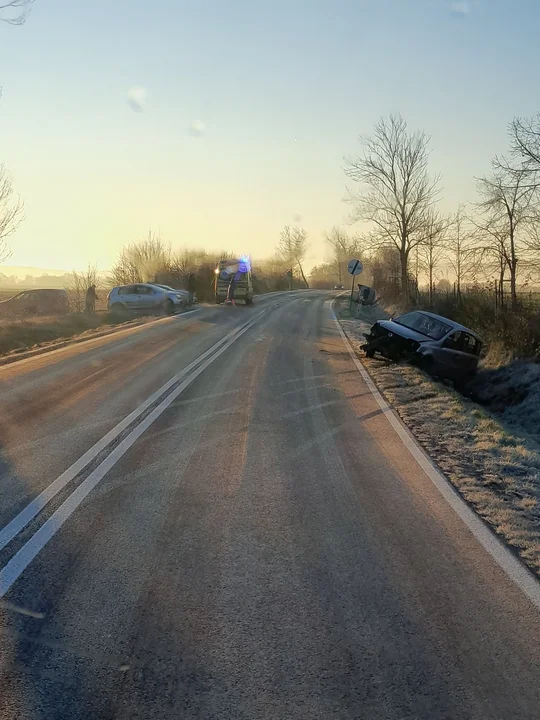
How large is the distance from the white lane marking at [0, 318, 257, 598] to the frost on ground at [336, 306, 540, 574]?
340 cm

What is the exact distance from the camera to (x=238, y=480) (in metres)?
6.29

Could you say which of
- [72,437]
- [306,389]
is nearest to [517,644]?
[72,437]

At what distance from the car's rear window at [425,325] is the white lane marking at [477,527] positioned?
6.90 m

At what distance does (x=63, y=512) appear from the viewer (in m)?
5.28

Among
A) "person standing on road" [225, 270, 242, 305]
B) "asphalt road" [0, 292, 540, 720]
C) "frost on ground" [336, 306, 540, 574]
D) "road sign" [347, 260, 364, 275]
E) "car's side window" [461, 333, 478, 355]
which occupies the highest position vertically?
"road sign" [347, 260, 364, 275]

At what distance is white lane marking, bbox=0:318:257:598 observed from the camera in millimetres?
4199

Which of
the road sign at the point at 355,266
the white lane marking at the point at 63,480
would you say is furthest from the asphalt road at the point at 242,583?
the road sign at the point at 355,266

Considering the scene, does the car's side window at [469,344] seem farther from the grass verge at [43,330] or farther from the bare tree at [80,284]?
the bare tree at [80,284]

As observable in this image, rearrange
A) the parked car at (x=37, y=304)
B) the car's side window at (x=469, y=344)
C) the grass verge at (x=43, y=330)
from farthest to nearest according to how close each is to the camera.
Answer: the parked car at (x=37, y=304)
the grass verge at (x=43, y=330)
the car's side window at (x=469, y=344)

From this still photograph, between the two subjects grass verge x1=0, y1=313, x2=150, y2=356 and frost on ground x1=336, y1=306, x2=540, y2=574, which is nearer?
frost on ground x1=336, y1=306, x2=540, y2=574

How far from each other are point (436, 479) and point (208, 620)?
3489 mm

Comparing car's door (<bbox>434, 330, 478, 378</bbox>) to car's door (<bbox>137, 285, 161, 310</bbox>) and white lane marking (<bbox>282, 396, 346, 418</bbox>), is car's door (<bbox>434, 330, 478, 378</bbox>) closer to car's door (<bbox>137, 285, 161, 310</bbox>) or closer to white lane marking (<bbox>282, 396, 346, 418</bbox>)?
white lane marking (<bbox>282, 396, 346, 418</bbox>)

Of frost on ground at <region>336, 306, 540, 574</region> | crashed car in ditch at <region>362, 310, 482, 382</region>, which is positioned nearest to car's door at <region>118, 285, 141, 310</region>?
crashed car in ditch at <region>362, 310, 482, 382</region>

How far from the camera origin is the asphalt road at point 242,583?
3.11 meters
